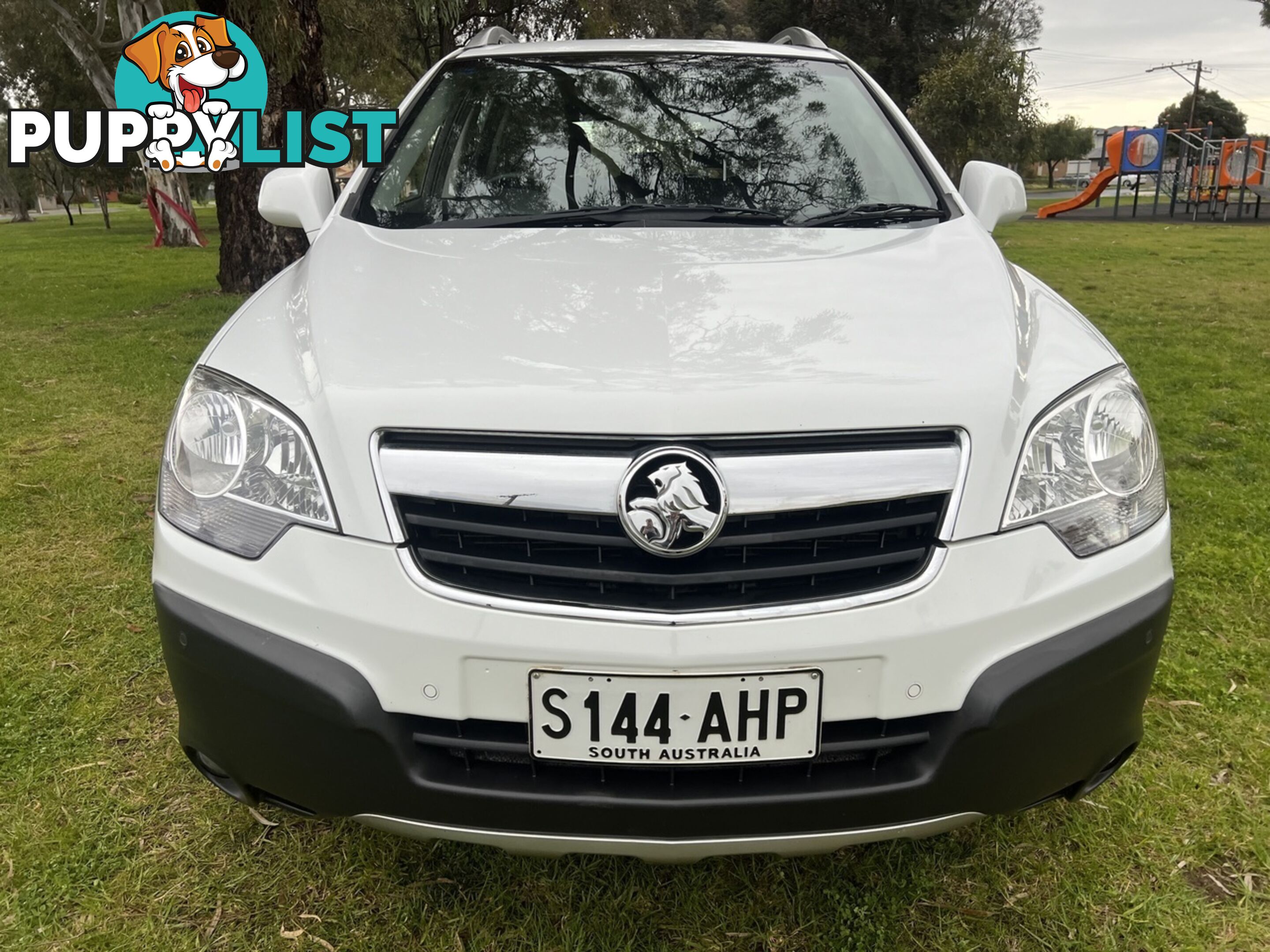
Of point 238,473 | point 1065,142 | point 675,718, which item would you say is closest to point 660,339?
point 675,718

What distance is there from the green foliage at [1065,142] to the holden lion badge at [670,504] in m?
55.5

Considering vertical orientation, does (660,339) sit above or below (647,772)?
above

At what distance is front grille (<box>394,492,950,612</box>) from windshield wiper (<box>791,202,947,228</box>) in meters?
0.91

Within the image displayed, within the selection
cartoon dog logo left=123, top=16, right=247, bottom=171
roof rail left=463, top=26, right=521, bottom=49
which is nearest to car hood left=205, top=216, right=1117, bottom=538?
roof rail left=463, top=26, right=521, bottom=49

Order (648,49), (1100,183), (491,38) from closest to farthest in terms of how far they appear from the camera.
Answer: (648,49), (491,38), (1100,183)

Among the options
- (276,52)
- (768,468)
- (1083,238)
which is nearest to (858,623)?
(768,468)

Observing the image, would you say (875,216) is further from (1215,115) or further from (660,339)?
(1215,115)

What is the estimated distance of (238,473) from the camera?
144cm

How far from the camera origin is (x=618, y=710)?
50.3 inches

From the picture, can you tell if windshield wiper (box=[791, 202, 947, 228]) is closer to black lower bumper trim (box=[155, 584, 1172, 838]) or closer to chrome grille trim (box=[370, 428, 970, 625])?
chrome grille trim (box=[370, 428, 970, 625])

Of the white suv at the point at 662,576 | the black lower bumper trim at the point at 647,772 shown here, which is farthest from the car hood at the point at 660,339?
the black lower bumper trim at the point at 647,772

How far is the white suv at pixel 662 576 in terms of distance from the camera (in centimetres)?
128

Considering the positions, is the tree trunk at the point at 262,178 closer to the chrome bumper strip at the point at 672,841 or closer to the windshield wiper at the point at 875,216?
the windshield wiper at the point at 875,216

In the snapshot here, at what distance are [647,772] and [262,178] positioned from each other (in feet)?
20.8
